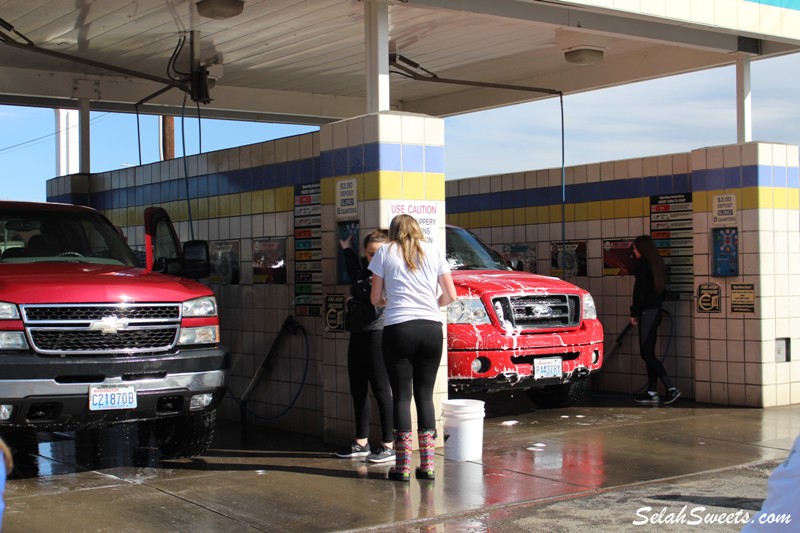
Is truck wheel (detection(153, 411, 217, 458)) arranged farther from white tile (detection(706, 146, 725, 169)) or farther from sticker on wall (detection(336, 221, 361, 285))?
white tile (detection(706, 146, 725, 169))

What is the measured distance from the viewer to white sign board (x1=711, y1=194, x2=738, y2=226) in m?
11.1

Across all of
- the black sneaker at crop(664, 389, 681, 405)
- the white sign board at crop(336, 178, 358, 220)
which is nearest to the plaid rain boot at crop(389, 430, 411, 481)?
the white sign board at crop(336, 178, 358, 220)

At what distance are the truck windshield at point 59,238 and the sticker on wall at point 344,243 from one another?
1784 millimetres

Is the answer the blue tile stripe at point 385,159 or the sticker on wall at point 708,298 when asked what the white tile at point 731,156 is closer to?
the sticker on wall at point 708,298

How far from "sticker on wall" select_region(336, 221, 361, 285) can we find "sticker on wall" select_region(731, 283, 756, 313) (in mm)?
4690

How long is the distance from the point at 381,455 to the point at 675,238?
5394 mm

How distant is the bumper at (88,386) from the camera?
6801 millimetres

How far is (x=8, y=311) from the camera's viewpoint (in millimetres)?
6910

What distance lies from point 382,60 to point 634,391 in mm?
5595

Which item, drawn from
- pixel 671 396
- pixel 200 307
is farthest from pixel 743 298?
pixel 200 307

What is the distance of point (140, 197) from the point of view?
1241 cm

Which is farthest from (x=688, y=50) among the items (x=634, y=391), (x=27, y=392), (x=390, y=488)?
(x=27, y=392)

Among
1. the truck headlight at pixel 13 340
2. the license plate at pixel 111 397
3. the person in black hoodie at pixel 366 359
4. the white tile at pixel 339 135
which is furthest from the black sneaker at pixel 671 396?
the truck headlight at pixel 13 340

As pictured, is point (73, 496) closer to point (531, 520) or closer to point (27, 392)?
point (27, 392)
